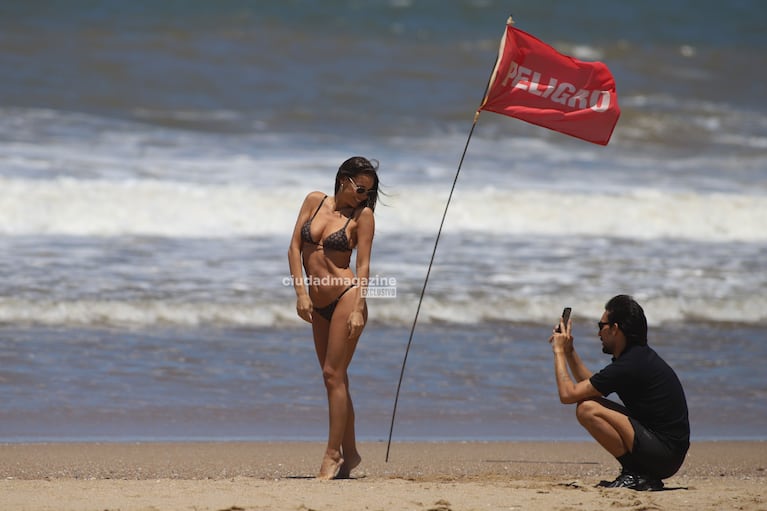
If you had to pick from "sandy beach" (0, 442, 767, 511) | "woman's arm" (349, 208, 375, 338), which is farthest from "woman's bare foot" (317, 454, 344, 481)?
"woman's arm" (349, 208, 375, 338)

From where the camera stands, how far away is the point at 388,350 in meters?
8.52

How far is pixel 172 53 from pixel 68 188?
11459 mm

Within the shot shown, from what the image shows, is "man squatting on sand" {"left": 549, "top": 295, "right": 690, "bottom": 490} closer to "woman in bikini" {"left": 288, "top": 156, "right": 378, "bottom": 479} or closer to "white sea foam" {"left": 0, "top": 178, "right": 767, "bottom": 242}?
"woman in bikini" {"left": 288, "top": 156, "right": 378, "bottom": 479}

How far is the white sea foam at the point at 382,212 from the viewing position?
13.7 m

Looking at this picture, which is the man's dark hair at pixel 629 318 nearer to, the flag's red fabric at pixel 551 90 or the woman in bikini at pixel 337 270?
the woman in bikini at pixel 337 270

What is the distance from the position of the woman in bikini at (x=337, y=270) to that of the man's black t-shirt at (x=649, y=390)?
48.3 inches

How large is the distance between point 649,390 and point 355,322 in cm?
143

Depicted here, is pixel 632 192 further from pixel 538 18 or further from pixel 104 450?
pixel 538 18

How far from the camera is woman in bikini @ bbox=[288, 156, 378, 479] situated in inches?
211

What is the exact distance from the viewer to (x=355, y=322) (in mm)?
5320

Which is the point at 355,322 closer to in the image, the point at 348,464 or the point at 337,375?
the point at 337,375

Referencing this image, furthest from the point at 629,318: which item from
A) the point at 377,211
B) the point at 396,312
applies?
the point at 377,211

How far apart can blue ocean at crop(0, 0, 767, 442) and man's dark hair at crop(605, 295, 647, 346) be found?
1796mm

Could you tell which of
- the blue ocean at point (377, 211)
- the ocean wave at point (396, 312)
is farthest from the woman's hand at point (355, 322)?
the ocean wave at point (396, 312)
